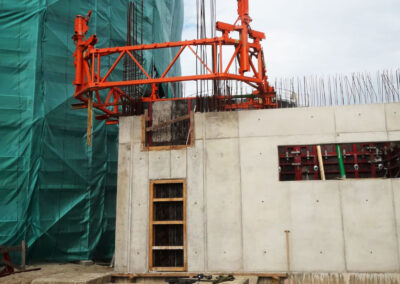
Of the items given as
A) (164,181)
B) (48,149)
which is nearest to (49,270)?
(48,149)

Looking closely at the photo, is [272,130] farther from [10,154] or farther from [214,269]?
[10,154]

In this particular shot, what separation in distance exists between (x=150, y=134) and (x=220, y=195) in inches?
143

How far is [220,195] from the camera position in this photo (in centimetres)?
1464

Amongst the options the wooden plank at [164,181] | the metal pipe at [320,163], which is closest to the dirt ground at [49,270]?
the wooden plank at [164,181]

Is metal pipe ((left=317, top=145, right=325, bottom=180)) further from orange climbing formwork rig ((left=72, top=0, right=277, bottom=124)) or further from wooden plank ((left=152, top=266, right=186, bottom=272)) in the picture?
wooden plank ((left=152, top=266, right=186, bottom=272))

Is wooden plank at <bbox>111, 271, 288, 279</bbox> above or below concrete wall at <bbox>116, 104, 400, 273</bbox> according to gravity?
below

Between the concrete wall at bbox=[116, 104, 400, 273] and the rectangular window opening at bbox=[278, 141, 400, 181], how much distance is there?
100 centimetres

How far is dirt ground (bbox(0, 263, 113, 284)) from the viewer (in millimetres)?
14758

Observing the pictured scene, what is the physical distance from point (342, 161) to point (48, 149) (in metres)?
12.8

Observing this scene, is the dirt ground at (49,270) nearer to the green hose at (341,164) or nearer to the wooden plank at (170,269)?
the wooden plank at (170,269)

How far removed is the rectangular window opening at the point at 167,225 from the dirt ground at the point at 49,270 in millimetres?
3413

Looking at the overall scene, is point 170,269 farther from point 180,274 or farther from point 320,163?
point 320,163

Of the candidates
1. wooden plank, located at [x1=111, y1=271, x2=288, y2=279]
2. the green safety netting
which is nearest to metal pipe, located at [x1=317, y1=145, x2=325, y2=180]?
wooden plank, located at [x1=111, y1=271, x2=288, y2=279]

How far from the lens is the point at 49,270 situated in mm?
16953
